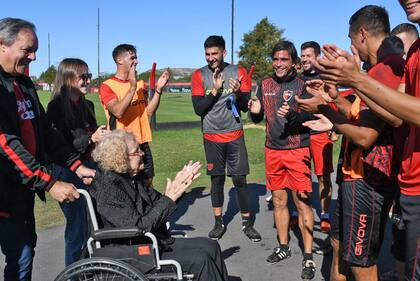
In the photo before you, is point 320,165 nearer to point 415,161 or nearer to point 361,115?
point 361,115

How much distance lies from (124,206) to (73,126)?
1348 millimetres

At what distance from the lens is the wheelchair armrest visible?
287 cm

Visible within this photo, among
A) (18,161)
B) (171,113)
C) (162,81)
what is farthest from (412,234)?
(171,113)

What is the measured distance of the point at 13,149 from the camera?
280cm

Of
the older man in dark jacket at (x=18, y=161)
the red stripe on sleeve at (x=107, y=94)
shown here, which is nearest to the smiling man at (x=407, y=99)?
the older man in dark jacket at (x=18, y=161)

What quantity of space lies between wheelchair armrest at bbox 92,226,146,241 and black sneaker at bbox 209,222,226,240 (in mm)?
2378

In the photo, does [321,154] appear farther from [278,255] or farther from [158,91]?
[158,91]

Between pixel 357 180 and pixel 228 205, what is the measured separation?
147 inches

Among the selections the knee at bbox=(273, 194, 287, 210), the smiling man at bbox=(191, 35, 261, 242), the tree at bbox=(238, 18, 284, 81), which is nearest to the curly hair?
the knee at bbox=(273, 194, 287, 210)

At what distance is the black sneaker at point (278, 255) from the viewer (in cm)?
446

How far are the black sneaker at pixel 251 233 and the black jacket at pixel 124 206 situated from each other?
1997 millimetres

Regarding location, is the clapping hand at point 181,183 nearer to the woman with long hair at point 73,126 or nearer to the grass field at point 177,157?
the woman with long hair at point 73,126

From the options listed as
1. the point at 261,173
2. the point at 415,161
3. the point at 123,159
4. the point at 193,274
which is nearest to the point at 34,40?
the point at 123,159

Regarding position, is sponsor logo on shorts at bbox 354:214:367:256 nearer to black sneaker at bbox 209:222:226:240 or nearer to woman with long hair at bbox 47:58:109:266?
woman with long hair at bbox 47:58:109:266
